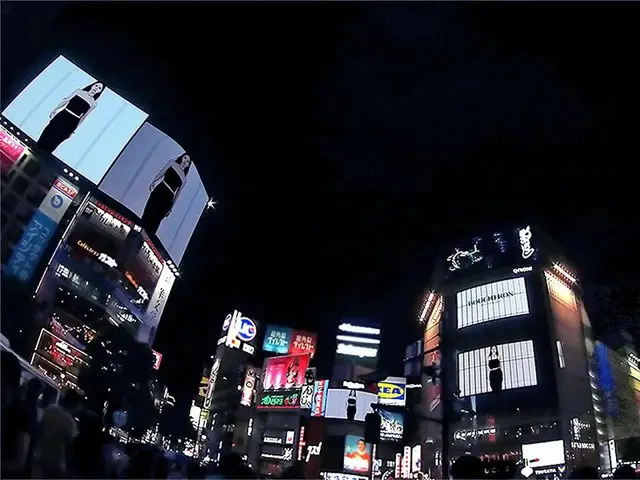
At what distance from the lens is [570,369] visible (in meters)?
40.3

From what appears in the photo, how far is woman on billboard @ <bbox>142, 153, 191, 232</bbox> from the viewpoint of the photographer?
123ft

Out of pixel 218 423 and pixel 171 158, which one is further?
pixel 218 423

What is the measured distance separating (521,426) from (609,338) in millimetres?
19238

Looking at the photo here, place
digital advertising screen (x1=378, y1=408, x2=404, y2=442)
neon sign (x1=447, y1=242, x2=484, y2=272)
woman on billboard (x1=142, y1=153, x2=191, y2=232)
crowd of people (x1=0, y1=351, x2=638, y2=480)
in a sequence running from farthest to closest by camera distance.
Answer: neon sign (x1=447, y1=242, x2=484, y2=272), digital advertising screen (x1=378, y1=408, x2=404, y2=442), woman on billboard (x1=142, y1=153, x2=191, y2=232), crowd of people (x1=0, y1=351, x2=638, y2=480)

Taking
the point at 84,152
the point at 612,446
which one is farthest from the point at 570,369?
the point at 84,152

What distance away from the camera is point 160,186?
37.9 m

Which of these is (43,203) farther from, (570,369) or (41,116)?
(570,369)

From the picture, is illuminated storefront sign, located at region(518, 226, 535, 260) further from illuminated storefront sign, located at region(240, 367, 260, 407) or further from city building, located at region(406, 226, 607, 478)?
illuminated storefront sign, located at region(240, 367, 260, 407)

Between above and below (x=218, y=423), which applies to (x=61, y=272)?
above

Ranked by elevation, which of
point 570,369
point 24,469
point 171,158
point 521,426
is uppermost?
point 171,158

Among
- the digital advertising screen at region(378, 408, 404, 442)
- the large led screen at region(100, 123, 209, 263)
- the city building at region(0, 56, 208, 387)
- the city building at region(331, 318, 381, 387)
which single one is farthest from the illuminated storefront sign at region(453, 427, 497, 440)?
the large led screen at region(100, 123, 209, 263)

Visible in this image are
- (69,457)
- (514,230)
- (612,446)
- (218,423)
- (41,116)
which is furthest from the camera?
(218,423)

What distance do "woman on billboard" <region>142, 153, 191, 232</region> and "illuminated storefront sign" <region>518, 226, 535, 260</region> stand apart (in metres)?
31.6

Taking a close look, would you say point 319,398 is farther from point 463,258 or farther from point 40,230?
point 40,230
